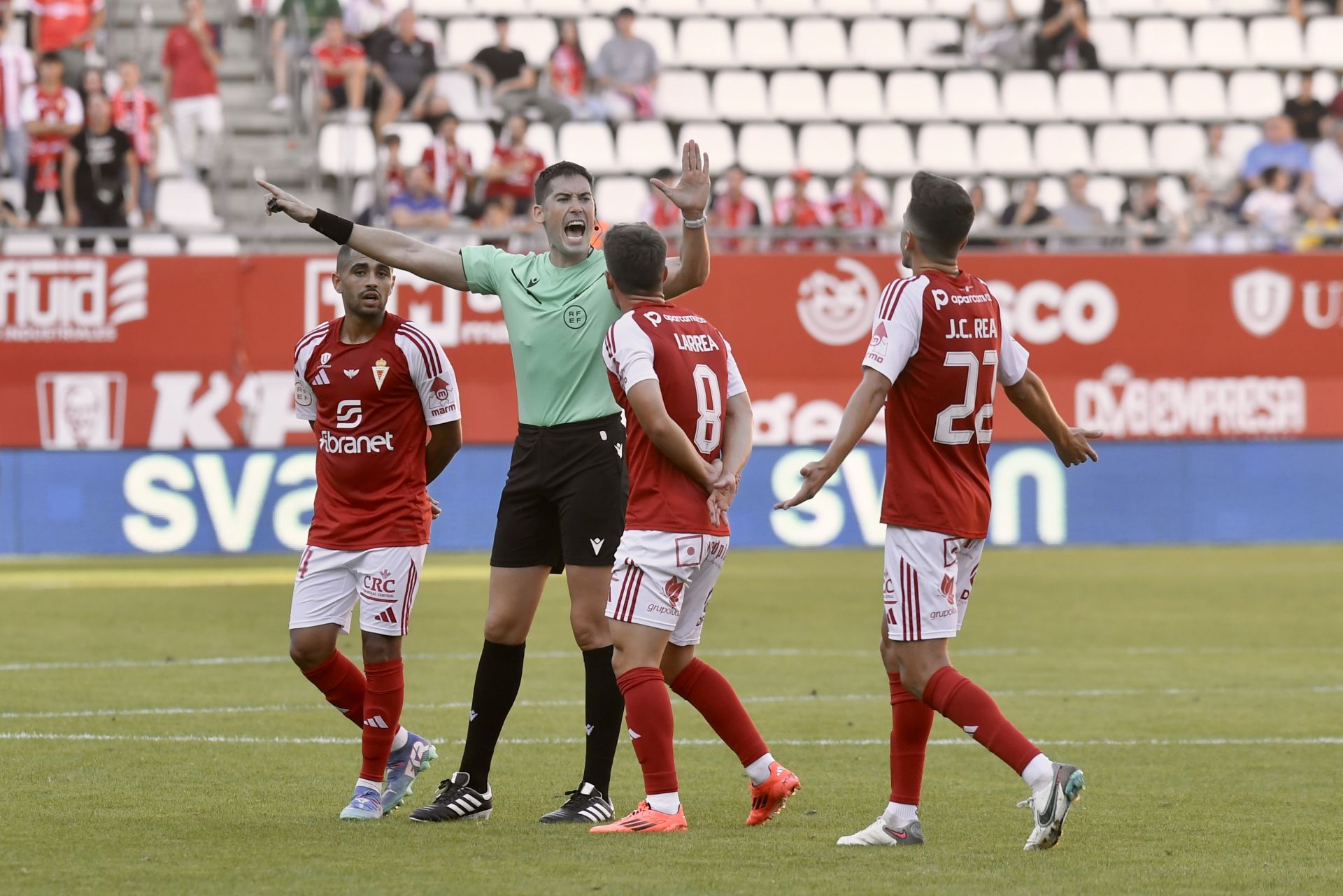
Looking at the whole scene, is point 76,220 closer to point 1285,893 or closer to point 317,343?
point 317,343

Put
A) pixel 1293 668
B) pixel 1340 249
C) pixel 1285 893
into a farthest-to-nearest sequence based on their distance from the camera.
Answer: pixel 1340 249, pixel 1293 668, pixel 1285 893

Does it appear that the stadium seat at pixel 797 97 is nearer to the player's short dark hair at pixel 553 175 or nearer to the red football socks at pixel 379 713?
the player's short dark hair at pixel 553 175

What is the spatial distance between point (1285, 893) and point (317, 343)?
376 cm

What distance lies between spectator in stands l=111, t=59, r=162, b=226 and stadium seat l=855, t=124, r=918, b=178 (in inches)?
324

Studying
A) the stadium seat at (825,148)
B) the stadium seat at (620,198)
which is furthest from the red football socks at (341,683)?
the stadium seat at (825,148)

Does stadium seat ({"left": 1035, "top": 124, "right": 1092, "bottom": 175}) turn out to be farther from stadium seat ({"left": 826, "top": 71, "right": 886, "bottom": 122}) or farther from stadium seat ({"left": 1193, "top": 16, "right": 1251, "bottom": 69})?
stadium seat ({"left": 1193, "top": 16, "right": 1251, "bottom": 69})

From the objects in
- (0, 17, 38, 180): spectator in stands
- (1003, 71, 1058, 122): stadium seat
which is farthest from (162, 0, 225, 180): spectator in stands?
(1003, 71, 1058, 122): stadium seat

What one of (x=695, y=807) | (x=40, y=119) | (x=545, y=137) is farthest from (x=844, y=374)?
(x=695, y=807)

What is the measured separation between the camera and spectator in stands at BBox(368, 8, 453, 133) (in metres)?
22.6

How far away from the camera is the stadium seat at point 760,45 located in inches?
1018

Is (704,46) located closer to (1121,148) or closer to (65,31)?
(1121,148)

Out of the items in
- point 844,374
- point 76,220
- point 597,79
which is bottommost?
point 844,374

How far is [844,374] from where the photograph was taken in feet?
68.1

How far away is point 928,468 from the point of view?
6422 mm
